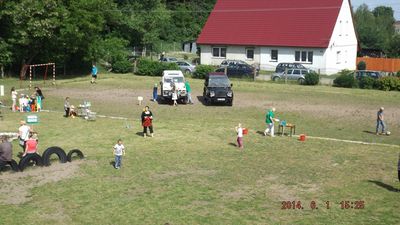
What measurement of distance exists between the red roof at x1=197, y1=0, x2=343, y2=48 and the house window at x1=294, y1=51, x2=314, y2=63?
37.5 inches

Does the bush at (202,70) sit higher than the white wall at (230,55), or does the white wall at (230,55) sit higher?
the white wall at (230,55)

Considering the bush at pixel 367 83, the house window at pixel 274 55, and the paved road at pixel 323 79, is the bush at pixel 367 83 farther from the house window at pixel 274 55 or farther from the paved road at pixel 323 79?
the house window at pixel 274 55

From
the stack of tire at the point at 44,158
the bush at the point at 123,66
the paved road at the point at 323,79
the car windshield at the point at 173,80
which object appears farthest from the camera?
the bush at the point at 123,66

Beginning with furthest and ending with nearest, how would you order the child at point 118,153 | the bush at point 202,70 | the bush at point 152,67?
the bush at point 152,67 < the bush at point 202,70 < the child at point 118,153

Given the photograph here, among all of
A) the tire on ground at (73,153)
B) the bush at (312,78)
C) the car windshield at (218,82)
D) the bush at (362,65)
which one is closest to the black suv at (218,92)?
the car windshield at (218,82)

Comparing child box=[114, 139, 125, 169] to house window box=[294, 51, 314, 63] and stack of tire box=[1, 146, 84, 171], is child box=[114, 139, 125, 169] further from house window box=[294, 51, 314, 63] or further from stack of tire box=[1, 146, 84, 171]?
house window box=[294, 51, 314, 63]

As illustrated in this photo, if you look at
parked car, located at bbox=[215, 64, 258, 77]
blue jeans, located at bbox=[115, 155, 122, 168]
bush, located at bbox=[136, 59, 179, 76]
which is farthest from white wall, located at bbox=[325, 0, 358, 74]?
blue jeans, located at bbox=[115, 155, 122, 168]

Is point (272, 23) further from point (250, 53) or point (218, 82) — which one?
point (218, 82)

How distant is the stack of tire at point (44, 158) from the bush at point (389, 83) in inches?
1092

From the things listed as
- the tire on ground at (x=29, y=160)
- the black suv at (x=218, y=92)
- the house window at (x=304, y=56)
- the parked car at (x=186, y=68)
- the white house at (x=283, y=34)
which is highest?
the white house at (x=283, y=34)

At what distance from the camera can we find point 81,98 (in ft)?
114

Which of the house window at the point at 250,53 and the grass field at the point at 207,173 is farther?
the house window at the point at 250,53

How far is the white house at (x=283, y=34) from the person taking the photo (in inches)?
2095

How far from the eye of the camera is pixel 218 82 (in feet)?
109
